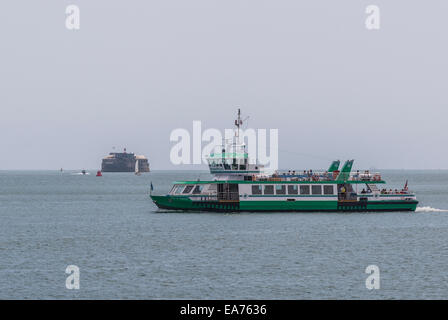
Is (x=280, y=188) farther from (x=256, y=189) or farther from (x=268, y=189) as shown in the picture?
(x=256, y=189)

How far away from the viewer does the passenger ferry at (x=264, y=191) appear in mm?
86312

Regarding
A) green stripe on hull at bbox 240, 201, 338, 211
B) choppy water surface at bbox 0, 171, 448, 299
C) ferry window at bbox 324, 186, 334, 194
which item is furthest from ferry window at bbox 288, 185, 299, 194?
ferry window at bbox 324, 186, 334, 194

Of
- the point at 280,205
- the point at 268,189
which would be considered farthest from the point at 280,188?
the point at 280,205

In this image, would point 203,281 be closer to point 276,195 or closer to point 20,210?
point 276,195

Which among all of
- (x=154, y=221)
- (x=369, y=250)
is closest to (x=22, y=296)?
(x=369, y=250)

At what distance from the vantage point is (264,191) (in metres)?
86.9

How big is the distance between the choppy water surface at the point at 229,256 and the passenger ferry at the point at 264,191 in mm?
1343

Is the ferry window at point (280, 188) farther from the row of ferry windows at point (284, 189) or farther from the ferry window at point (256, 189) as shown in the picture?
the ferry window at point (256, 189)

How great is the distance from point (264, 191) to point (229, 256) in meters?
31.2

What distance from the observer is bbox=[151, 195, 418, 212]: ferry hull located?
86312mm

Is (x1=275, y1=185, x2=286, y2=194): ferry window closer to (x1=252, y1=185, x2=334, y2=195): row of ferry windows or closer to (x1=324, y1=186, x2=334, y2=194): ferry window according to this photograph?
(x1=252, y1=185, x2=334, y2=195): row of ferry windows

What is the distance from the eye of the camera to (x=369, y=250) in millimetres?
60438

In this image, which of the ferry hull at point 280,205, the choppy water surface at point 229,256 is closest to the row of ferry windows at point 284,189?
the ferry hull at point 280,205
